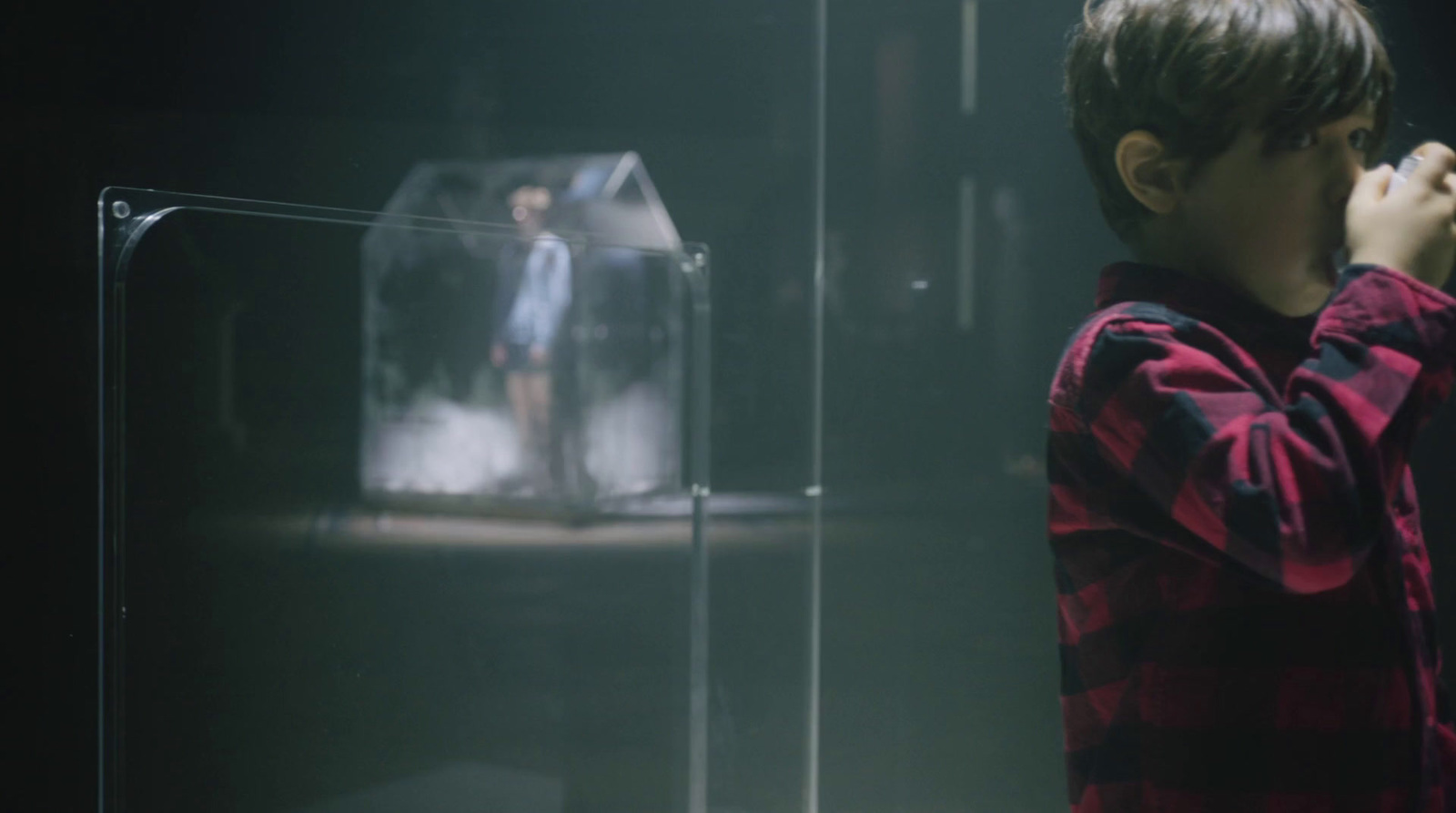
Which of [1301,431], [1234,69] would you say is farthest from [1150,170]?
[1301,431]

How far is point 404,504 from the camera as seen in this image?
3.44 feet

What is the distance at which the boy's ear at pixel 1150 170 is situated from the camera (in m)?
0.85

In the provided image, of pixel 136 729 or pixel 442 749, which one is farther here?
pixel 442 749

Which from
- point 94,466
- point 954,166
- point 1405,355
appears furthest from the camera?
point 954,166

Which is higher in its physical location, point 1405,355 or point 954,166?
point 954,166

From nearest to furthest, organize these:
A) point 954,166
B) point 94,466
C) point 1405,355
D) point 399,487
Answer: point 1405,355 → point 94,466 → point 399,487 → point 954,166

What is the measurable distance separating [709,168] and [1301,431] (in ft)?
2.65

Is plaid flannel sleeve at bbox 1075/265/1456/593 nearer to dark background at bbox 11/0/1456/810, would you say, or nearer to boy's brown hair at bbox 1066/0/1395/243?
boy's brown hair at bbox 1066/0/1395/243

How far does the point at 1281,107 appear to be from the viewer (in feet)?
2.66

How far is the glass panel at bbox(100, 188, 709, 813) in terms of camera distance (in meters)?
0.90

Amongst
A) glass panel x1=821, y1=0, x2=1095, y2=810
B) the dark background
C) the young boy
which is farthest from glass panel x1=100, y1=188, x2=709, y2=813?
the young boy

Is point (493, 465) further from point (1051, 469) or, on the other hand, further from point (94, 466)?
point (1051, 469)

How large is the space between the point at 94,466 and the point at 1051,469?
64 centimetres

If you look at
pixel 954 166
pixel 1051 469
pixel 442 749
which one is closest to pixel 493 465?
pixel 442 749
